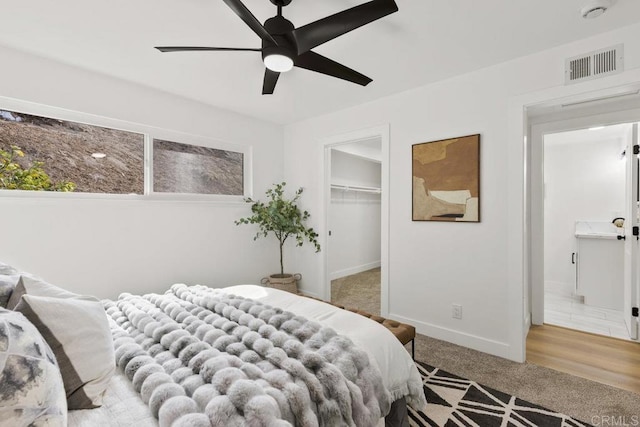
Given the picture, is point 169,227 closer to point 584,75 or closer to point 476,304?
point 476,304

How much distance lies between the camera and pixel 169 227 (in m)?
3.09

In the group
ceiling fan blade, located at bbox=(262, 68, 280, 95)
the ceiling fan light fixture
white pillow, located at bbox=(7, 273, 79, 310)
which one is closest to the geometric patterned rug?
white pillow, located at bbox=(7, 273, 79, 310)

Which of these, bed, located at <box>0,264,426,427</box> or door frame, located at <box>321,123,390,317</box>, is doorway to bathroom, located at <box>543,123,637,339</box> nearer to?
door frame, located at <box>321,123,390,317</box>

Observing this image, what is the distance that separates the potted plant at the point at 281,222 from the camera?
3719 mm

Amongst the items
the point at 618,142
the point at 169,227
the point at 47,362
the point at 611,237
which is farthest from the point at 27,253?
the point at 618,142

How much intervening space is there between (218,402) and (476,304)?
2404mm

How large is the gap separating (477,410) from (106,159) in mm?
3633

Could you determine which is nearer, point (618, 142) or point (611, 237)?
point (611, 237)

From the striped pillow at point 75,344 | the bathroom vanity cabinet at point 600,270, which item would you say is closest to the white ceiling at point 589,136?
the bathroom vanity cabinet at point 600,270

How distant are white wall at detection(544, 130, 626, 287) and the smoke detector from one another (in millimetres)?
3055

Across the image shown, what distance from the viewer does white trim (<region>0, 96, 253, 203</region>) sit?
2354mm

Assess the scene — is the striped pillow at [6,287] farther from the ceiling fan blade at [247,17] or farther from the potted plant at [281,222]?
Answer: the potted plant at [281,222]

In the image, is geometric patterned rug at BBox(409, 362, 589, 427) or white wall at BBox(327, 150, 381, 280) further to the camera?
white wall at BBox(327, 150, 381, 280)

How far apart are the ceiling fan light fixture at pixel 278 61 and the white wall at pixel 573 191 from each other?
441cm
